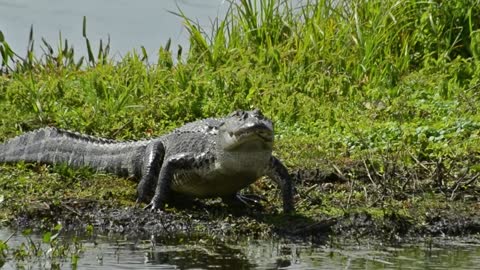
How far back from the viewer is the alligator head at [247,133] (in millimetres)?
7586

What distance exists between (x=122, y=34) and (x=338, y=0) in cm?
385

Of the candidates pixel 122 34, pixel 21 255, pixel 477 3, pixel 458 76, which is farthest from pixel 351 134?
pixel 122 34

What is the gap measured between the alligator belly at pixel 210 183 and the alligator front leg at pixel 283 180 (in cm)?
20

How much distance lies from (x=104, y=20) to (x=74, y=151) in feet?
24.6

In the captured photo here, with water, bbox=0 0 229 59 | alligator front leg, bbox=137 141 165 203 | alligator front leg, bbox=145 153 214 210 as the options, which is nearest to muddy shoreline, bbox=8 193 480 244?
alligator front leg, bbox=145 153 214 210

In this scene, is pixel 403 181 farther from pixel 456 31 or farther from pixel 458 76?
pixel 456 31

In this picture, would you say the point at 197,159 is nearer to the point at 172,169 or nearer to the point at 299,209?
the point at 172,169

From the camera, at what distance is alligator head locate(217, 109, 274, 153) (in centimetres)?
759

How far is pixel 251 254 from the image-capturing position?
6949mm

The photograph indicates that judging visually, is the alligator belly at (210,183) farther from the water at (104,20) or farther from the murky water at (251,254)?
the water at (104,20)

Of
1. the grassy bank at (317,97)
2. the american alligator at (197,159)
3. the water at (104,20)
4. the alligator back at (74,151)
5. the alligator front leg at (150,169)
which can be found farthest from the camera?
the water at (104,20)

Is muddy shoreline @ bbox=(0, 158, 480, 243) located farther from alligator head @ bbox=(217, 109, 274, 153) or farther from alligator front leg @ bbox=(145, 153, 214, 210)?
alligator head @ bbox=(217, 109, 274, 153)

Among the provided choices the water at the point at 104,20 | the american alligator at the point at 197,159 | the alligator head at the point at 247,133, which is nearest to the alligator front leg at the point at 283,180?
the american alligator at the point at 197,159

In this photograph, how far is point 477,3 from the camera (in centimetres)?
1223
